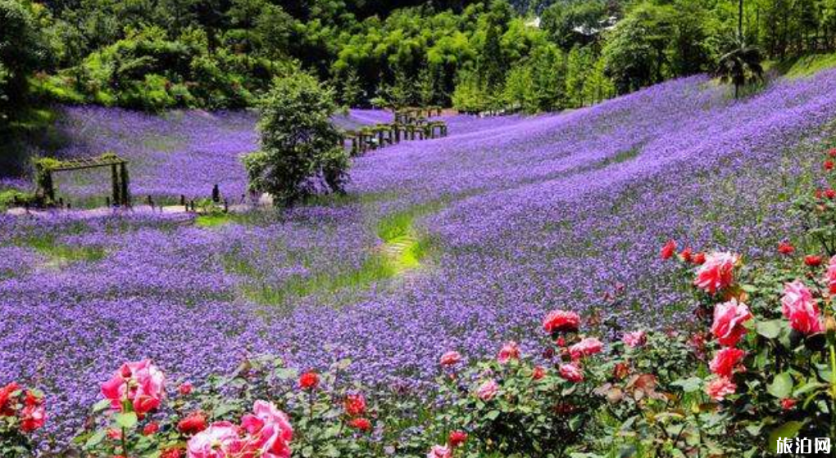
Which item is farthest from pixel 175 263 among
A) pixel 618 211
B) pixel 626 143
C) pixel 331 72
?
pixel 331 72

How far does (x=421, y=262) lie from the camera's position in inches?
520

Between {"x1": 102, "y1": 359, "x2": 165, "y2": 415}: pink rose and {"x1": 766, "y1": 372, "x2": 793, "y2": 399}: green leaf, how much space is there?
2.28m

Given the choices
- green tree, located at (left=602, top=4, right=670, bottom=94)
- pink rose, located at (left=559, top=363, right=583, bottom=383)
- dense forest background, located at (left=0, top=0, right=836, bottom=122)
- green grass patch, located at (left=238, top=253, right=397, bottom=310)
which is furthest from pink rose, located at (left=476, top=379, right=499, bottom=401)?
green tree, located at (left=602, top=4, right=670, bottom=94)

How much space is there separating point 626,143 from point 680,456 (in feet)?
66.1

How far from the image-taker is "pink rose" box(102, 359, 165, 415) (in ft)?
8.61

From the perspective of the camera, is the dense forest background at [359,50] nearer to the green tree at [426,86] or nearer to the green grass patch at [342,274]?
the green tree at [426,86]

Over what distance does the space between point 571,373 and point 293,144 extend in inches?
699

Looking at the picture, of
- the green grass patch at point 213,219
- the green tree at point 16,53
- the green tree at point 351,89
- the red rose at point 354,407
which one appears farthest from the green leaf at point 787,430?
the green tree at point 351,89

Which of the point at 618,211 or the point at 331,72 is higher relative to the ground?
the point at 331,72

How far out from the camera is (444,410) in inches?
235

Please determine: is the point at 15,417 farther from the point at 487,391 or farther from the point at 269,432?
the point at 487,391

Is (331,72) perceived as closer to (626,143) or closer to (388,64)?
(388,64)

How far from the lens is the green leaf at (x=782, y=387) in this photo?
6.61ft

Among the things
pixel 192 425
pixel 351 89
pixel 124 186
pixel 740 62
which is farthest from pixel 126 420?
pixel 351 89
